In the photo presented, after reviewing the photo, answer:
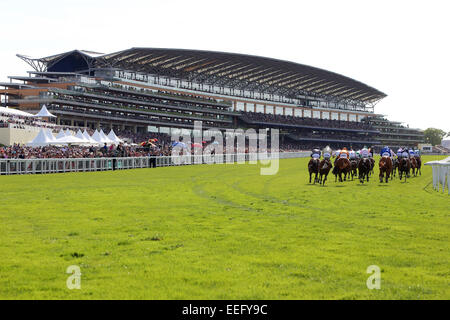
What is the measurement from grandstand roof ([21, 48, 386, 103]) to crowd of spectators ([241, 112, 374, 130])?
7.32 m

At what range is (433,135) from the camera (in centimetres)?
16062

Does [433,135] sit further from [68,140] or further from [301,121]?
[68,140]

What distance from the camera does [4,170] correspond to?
85.9 feet

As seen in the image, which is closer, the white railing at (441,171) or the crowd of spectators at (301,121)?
the white railing at (441,171)

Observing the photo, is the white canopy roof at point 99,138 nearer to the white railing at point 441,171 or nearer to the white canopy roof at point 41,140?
the white canopy roof at point 41,140

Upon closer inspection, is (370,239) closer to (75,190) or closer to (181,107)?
(75,190)

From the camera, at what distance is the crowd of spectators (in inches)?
3556

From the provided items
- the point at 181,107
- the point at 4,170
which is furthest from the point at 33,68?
the point at 4,170

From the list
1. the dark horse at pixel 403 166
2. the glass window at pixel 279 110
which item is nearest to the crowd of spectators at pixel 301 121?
the glass window at pixel 279 110

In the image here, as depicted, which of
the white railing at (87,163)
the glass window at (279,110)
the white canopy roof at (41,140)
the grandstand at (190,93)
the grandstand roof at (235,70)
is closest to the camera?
the white railing at (87,163)

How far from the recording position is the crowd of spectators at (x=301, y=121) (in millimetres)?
90312

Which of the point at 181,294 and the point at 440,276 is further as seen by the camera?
the point at 440,276

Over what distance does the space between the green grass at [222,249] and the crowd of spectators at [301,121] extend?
77.0m

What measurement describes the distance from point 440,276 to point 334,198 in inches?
375
